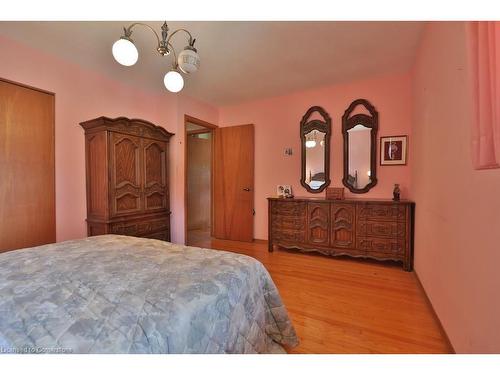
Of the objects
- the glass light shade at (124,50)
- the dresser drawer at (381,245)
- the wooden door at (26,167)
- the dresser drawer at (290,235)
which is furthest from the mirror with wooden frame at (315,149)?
the wooden door at (26,167)

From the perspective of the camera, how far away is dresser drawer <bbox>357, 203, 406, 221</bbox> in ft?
9.47

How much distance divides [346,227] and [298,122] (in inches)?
71.4

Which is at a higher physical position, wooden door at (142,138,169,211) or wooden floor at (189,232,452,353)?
wooden door at (142,138,169,211)

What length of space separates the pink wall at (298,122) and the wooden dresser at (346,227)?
1.47 ft

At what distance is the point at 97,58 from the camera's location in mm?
2584

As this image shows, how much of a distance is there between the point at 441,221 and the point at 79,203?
11.3 feet

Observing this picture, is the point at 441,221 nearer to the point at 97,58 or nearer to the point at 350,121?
the point at 350,121

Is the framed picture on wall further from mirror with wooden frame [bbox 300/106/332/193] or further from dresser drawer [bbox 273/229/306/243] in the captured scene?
dresser drawer [bbox 273/229/306/243]

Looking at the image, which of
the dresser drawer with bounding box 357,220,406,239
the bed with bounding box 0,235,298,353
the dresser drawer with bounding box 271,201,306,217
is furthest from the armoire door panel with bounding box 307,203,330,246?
the bed with bounding box 0,235,298,353

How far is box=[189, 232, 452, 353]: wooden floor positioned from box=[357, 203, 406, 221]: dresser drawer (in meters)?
0.60

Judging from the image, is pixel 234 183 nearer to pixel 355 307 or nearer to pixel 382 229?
pixel 382 229

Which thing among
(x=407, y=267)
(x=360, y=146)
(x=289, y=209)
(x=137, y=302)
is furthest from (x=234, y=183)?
(x=137, y=302)

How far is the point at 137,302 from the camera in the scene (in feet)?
2.98
